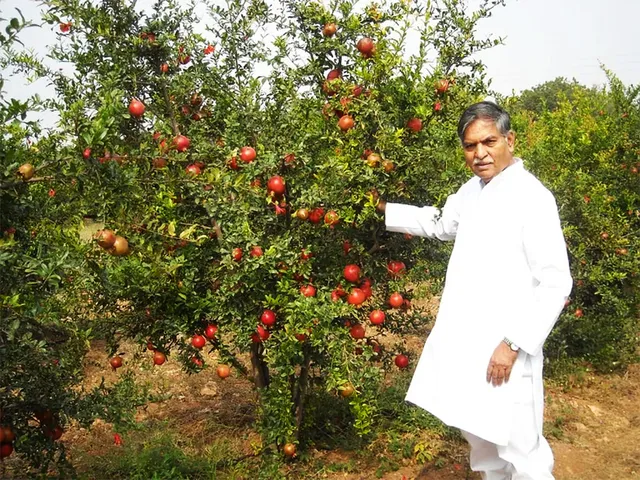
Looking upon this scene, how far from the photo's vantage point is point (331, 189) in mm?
2896

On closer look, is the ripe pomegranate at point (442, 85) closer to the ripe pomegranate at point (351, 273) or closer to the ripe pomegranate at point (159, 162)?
the ripe pomegranate at point (351, 273)

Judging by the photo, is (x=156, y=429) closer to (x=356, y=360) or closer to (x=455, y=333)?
(x=356, y=360)

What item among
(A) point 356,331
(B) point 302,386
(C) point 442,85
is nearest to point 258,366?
(B) point 302,386

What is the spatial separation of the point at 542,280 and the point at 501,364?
1.18 feet

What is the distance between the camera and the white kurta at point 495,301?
2312mm

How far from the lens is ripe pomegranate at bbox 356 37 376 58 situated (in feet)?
9.60

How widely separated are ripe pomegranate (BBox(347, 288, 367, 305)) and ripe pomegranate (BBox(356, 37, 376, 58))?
1.15 meters

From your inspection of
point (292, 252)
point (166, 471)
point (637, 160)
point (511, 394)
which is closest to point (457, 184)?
point (292, 252)

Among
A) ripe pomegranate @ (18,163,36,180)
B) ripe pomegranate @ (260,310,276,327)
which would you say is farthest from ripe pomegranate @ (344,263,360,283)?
ripe pomegranate @ (18,163,36,180)

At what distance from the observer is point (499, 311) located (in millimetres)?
2416

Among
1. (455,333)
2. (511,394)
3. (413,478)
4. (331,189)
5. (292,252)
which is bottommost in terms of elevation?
(413,478)

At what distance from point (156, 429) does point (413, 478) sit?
6.15ft

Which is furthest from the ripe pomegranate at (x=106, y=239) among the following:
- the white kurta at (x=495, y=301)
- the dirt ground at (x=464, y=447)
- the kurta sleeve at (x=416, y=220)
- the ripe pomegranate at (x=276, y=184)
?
the dirt ground at (x=464, y=447)

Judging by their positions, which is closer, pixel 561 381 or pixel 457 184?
pixel 457 184
